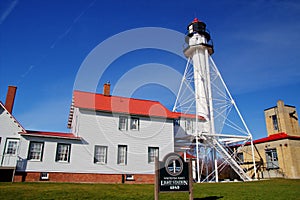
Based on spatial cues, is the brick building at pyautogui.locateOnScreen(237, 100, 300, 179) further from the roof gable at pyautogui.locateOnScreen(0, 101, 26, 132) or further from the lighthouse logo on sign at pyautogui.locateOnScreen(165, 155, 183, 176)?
the roof gable at pyautogui.locateOnScreen(0, 101, 26, 132)

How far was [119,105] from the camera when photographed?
24.6 meters

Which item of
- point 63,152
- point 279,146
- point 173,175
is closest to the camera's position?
point 173,175

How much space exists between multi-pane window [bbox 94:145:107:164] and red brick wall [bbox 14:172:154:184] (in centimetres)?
128

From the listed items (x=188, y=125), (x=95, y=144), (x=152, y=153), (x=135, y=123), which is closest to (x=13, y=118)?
(x=95, y=144)

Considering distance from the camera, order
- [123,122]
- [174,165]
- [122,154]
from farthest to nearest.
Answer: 1. [123,122]
2. [122,154]
3. [174,165]

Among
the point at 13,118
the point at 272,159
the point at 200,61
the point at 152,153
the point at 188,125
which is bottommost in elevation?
the point at 272,159

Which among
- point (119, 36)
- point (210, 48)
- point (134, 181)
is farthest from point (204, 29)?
point (134, 181)

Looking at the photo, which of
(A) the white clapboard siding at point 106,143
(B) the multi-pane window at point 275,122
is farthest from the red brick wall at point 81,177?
(B) the multi-pane window at point 275,122

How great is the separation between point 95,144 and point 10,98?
9.45 m

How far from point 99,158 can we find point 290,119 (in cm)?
2318

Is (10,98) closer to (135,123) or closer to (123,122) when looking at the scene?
(123,122)

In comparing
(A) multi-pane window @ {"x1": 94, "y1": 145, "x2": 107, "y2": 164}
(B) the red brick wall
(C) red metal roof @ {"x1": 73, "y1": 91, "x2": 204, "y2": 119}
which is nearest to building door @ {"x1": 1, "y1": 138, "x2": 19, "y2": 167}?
(B) the red brick wall

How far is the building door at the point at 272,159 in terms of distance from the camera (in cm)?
2633

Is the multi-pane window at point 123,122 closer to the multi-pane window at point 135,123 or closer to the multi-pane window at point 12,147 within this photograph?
the multi-pane window at point 135,123
